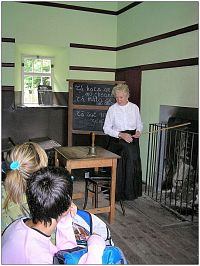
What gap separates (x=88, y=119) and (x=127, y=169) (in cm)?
160

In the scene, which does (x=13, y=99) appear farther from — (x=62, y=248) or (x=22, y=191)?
(x=62, y=248)

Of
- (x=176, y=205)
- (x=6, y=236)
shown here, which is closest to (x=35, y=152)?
(x=6, y=236)

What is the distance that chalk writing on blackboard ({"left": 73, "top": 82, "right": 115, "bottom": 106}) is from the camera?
495 centimetres

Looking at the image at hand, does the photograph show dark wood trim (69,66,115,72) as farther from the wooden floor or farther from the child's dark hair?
the child's dark hair

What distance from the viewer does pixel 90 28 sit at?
522 centimetres

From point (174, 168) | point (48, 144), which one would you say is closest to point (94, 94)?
point (48, 144)

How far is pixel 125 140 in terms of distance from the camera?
3625 mm

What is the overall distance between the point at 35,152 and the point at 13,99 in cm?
344

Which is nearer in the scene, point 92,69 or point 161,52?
point 161,52

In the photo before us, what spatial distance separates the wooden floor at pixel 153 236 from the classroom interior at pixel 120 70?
0.02m

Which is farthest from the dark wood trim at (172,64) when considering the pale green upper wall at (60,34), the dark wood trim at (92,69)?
the pale green upper wall at (60,34)

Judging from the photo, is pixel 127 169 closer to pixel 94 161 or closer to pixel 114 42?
pixel 94 161

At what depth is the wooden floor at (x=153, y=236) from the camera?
2479 mm

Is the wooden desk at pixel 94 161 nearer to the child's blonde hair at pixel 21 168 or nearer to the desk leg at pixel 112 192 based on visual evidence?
the desk leg at pixel 112 192
